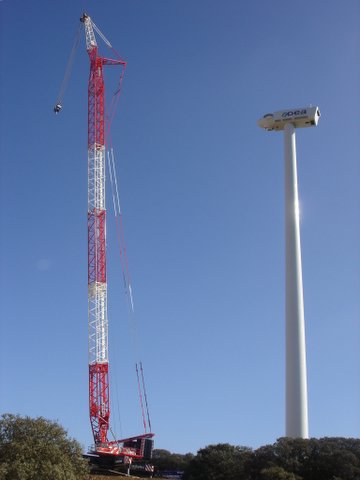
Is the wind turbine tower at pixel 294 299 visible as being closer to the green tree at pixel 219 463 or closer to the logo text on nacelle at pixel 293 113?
the logo text on nacelle at pixel 293 113

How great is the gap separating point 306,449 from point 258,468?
9.21 meters

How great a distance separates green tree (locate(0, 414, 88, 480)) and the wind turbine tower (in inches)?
1100

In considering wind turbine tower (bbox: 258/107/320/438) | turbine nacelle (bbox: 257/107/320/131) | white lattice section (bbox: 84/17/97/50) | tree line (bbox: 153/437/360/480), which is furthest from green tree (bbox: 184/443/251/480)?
white lattice section (bbox: 84/17/97/50)

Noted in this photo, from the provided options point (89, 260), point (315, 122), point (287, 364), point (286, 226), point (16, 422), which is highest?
point (315, 122)

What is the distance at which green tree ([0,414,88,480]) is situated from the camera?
71312 millimetres

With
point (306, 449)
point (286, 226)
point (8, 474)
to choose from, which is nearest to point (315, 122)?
point (286, 226)

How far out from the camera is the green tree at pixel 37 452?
234 feet

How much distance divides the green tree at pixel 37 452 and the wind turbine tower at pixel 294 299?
2795 centimetres

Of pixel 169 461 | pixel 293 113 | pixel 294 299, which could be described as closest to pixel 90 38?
pixel 293 113

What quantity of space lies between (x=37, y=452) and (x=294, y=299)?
3773 cm

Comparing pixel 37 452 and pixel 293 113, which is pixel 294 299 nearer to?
pixel 293 113

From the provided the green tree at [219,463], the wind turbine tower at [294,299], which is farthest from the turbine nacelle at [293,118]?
the green tree at [219,463]

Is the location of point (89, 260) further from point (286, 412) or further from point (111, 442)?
point (286, 412)

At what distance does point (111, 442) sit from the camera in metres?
127
